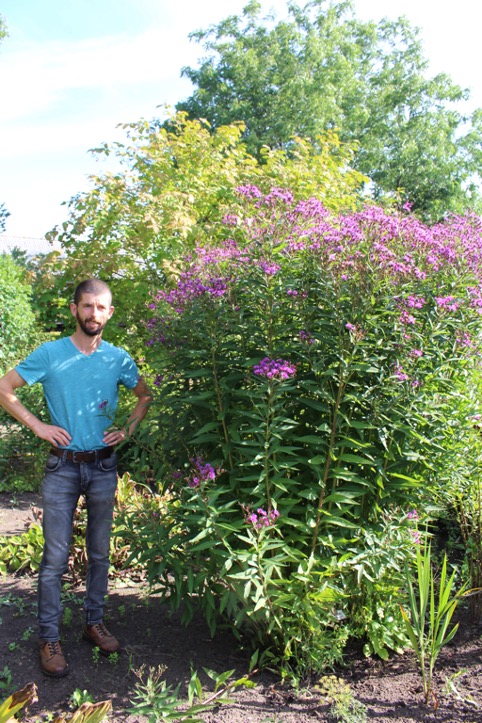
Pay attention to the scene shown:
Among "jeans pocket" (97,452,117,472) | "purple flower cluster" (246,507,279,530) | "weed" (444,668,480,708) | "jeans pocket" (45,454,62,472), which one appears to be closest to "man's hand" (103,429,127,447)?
"jeans pocket" (97,452,117,472)

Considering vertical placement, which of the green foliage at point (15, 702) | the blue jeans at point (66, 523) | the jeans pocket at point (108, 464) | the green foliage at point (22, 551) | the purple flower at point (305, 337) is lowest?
the green foliage at point (15, 702)

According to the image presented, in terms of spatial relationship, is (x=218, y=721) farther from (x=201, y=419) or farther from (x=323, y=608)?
(x=201, y=419)

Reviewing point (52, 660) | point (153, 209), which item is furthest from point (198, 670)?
point (153, 209)

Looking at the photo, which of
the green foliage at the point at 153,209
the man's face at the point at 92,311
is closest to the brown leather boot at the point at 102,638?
the man's face at the point at 92,311

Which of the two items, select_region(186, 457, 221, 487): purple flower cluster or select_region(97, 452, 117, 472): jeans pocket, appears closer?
select_region(186, 457, 221, 487): purple flower cluster

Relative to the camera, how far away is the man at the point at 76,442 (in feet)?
10.8

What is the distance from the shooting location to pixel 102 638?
3.44 meters

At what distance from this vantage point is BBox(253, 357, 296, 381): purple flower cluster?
111 inches

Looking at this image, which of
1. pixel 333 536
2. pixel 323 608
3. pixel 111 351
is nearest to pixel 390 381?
pixel 333 536

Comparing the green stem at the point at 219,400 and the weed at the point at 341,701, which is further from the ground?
the green stem at the point at 219,400

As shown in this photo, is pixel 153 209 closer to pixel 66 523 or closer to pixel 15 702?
pixel 66 523

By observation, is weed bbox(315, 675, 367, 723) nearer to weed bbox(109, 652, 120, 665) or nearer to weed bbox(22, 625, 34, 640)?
weed bbox(109, 652, 120, 665)

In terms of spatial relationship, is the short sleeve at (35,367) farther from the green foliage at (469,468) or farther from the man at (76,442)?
the green foliage at (469,468)

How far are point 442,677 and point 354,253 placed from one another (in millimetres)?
2198
